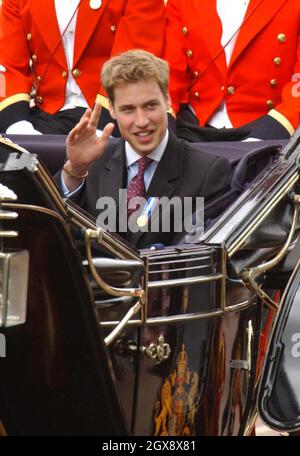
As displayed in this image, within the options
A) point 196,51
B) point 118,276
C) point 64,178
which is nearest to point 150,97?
point 64,178

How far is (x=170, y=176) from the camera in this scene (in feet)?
11.2

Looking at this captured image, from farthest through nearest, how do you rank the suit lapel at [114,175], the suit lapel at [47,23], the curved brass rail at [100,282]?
the suit lapel at [47,23] → the suit lapel at [114,175] → the curved brass rail at [100,282]

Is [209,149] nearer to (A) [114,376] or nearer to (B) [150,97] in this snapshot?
(B) [150,97]

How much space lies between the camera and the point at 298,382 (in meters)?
2.94

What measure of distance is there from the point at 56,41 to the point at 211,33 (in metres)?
0.49

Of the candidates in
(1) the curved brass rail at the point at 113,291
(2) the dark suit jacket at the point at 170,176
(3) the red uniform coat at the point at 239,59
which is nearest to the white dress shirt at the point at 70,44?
(3) the red uniform coat at the point at 239,59

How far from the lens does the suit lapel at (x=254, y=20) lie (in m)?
4.35

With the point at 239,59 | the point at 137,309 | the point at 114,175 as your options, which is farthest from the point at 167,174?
the point at 239,59

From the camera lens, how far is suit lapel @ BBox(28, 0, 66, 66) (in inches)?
176

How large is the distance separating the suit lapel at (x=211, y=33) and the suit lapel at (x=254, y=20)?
41 mm

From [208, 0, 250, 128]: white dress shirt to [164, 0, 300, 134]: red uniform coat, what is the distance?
2 centimetres

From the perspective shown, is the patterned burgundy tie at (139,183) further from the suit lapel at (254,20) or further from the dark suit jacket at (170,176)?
the suit lapel at (254,20)

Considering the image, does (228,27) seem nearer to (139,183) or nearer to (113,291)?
(139,183)

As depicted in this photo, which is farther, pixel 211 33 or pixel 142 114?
pixel 211 33
